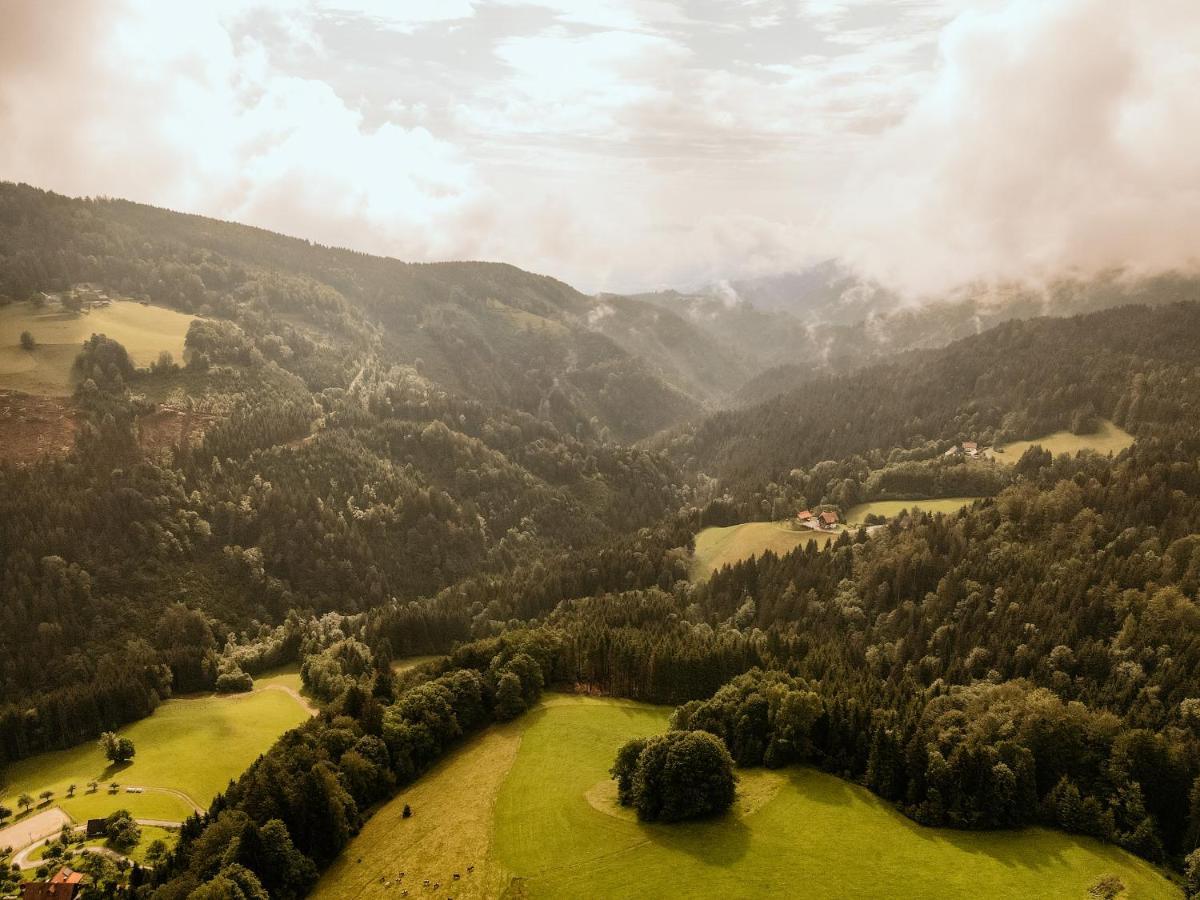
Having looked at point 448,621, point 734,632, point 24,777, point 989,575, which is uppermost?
point 989,575

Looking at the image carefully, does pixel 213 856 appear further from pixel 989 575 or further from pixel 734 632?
pixel 989 575

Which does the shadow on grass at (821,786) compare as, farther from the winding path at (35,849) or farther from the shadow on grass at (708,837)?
the winding path at (35,849)

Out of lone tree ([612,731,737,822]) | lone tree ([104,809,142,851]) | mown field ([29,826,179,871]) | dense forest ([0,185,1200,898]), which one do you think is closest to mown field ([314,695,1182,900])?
lone tree ([612,731,737,822])

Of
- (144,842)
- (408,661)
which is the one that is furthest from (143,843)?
(408,661)

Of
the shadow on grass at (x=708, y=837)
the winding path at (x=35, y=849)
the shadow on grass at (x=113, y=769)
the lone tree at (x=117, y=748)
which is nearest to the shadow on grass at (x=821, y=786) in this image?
the shadow on grass at (x=708, y=837)

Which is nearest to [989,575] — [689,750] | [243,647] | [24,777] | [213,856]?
[689,750]
